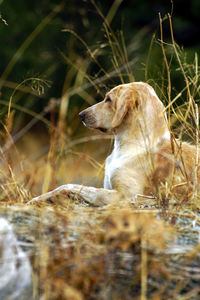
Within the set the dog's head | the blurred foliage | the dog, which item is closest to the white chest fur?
the dog

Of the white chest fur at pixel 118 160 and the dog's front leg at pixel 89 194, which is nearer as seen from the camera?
the dog's front leg at pixel 89 194

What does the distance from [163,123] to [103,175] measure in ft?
1.90

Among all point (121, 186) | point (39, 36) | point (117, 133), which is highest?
point (39, 36)

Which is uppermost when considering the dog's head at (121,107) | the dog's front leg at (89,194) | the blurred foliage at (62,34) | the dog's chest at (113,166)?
the blurred foliage at (62,34)

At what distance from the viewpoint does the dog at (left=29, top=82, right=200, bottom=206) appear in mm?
3703

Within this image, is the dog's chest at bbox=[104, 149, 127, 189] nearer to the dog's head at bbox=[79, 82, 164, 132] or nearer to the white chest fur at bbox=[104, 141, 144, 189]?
the white chest fur at bbox=[104, 141, 144, 189]

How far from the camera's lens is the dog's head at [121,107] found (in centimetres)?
395

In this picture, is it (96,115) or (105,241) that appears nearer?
(105,241)

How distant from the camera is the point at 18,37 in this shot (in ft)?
41.6

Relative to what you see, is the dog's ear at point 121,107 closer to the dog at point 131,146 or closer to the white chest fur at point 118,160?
the dog at point 131,146

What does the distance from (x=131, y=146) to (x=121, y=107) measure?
0.27 m

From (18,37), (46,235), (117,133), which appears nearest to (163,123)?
(117,133)

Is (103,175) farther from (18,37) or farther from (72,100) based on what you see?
(18,37)

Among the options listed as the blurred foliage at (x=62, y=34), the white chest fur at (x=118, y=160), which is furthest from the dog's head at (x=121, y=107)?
the blurred foliage at (x=62, y=34)
